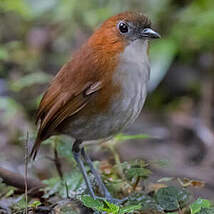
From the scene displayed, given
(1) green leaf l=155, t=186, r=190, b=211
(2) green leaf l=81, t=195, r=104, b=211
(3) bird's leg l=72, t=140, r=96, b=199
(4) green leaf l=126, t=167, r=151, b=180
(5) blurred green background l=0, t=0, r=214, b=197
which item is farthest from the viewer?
(5) blurred green background l=0, t=0, r=214, b=197

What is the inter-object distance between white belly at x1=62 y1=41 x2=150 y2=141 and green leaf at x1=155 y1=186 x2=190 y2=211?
56 cm

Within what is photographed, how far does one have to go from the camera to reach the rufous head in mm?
3338

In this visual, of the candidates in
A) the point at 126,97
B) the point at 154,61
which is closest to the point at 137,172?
the point at 126,97

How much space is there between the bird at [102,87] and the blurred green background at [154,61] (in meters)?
2.60

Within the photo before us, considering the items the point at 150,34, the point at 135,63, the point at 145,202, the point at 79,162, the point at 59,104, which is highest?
the point at 150,34

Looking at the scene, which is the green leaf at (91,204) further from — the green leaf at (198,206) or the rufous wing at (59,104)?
the rufous wing at (59,104)

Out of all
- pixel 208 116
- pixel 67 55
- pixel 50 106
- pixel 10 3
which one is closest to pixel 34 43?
pixel 67 55

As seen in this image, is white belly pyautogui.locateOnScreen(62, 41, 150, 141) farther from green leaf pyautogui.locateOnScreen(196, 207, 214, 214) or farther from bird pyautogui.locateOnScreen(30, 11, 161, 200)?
green leaf pyautogui.locateOnScreen(196, 207, 214, 214)

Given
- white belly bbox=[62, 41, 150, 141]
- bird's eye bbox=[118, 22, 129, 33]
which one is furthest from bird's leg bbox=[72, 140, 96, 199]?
bird's eye bbox=[118, 22, 129, 33]

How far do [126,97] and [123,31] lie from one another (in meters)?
0.41

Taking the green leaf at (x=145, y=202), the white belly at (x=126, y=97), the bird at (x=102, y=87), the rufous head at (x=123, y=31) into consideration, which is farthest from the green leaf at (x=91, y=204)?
the rufous head at (x=123, y=31)

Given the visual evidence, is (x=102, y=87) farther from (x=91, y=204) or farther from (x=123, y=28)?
(x=91, y=204)

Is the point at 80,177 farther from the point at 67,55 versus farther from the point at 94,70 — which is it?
the point at 67,55

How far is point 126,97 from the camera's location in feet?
10.6
